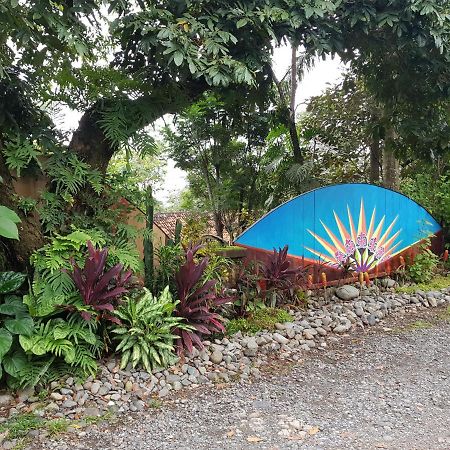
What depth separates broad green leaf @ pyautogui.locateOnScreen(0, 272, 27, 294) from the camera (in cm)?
317

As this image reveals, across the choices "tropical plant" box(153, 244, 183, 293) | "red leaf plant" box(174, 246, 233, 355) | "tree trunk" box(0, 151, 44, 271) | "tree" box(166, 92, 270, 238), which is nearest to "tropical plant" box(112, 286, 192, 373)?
"red leaf plant" box(174, 246, 233, 355)

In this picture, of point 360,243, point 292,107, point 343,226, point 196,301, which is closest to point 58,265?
point 196,301

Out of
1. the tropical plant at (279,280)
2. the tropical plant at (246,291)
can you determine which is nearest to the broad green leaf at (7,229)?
the tropical plant at (246,291)

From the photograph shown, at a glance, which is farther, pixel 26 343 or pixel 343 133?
pixel 343 133

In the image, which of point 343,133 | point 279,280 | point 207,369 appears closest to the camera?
point 207,369

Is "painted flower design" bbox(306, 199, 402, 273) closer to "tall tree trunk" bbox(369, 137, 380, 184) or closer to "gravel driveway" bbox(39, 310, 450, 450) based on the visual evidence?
"gravel driveway" bbox(39, 310, 450, 450)

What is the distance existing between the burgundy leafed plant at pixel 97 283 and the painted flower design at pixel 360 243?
9.49ft

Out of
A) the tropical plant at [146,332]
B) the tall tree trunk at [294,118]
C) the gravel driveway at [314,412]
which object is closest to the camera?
the gravel driveway at [314,412]

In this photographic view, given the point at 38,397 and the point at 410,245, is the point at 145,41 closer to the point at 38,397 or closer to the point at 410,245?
the point at 38,397

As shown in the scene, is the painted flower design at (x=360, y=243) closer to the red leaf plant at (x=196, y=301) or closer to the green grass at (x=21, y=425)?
the red leaf plant at (x=196, y=301)

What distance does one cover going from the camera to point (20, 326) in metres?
3.04

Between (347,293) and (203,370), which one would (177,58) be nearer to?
(203,370)

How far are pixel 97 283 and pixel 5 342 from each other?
71cm

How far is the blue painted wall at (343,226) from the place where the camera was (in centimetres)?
529
